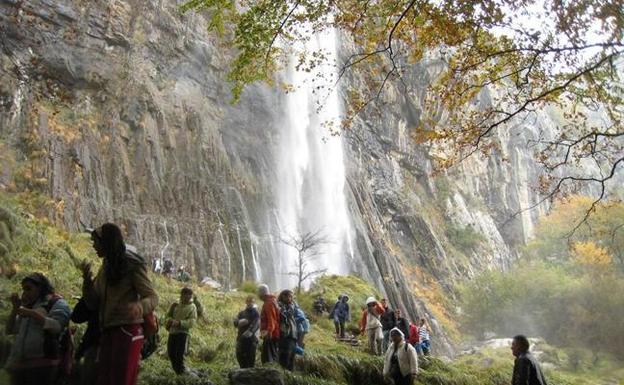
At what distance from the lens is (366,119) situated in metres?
45.9

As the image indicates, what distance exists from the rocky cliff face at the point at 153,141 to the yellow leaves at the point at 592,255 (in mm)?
12164

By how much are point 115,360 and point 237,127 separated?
27781mm

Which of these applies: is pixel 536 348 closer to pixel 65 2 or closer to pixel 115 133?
pixel 115 133

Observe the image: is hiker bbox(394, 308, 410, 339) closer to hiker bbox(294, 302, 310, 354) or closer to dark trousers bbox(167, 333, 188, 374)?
hiker bbox(294, 302, 310, 354)

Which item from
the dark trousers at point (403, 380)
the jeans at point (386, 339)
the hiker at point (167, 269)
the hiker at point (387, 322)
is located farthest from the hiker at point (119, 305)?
the hiker at point (167, 269)

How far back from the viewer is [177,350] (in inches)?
285

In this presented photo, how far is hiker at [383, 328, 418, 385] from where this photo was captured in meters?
7.21

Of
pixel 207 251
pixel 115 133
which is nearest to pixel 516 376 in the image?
pixel 207 251

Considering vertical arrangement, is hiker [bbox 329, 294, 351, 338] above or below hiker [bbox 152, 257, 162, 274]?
below

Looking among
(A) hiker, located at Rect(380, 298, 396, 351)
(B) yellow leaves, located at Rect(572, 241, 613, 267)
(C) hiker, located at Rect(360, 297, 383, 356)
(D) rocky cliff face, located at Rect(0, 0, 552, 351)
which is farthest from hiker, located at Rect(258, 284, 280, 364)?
(B) yellow leaves, located at Rect(572, 241, 613, 267)

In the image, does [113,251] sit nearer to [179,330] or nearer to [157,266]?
[179,330]

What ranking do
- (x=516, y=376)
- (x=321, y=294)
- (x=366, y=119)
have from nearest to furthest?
1. (x=516, y=376)
2. (x=321, y=294)
3. (x=366, y=119)

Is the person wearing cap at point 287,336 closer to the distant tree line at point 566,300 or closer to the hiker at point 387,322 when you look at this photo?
the hiker at point 387,322

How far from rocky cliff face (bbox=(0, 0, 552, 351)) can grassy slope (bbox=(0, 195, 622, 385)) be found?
306cm
